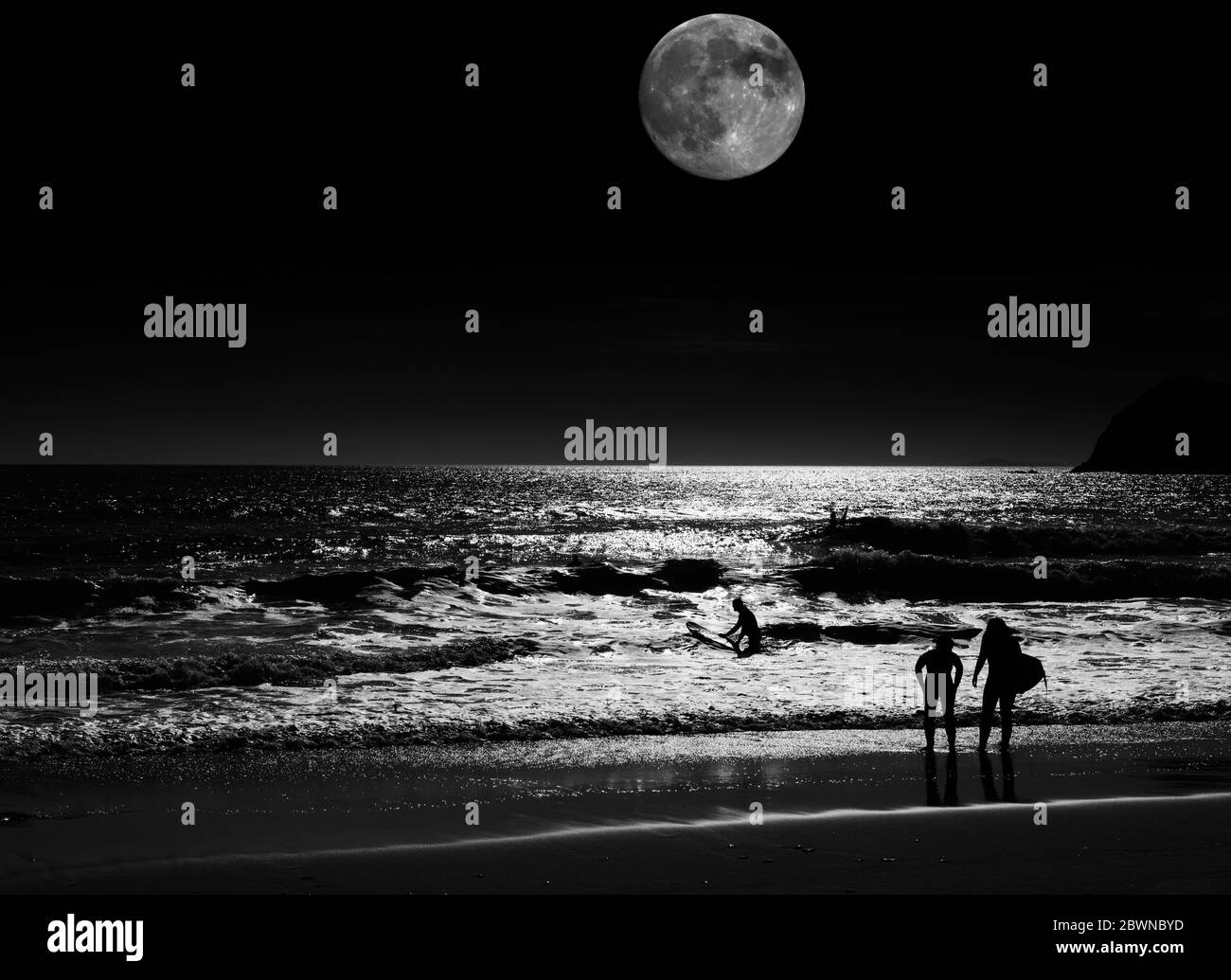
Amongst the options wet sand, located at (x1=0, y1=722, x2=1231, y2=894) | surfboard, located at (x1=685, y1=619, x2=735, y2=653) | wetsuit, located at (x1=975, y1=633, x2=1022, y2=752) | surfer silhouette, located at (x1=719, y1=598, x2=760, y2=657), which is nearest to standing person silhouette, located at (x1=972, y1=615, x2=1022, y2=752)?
wetsuit, located at (x1=975, y1=633, x2=1022, y2=752)

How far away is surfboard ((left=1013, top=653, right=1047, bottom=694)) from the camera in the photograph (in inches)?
449

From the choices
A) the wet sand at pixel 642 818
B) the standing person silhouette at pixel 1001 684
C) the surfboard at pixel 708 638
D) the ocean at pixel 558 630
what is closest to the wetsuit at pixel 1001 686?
the standing person silhouette at pixel 1001 684

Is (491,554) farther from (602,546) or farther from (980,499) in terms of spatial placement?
(980,499)

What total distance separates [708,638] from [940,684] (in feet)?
28.0

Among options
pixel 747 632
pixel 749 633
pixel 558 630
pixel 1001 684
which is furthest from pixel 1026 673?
pixel 558 630

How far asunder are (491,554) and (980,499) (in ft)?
289

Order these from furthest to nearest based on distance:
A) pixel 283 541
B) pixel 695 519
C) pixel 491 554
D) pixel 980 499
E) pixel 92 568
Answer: pixel 980 499 < pixel 695 519 < pixel 283 541 < pixel 491 554 < pixel 92 568

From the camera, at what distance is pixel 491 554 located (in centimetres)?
5081

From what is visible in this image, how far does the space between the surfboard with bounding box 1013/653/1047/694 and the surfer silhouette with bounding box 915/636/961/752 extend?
0.66 meters

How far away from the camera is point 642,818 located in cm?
847

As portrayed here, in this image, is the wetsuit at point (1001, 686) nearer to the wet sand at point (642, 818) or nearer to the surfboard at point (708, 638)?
the wet sand at point (642, 818)

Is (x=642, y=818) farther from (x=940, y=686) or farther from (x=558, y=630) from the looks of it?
(x=558, y=630)

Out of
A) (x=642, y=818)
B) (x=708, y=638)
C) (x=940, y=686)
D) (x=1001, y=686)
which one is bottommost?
(x=642, y=818)
